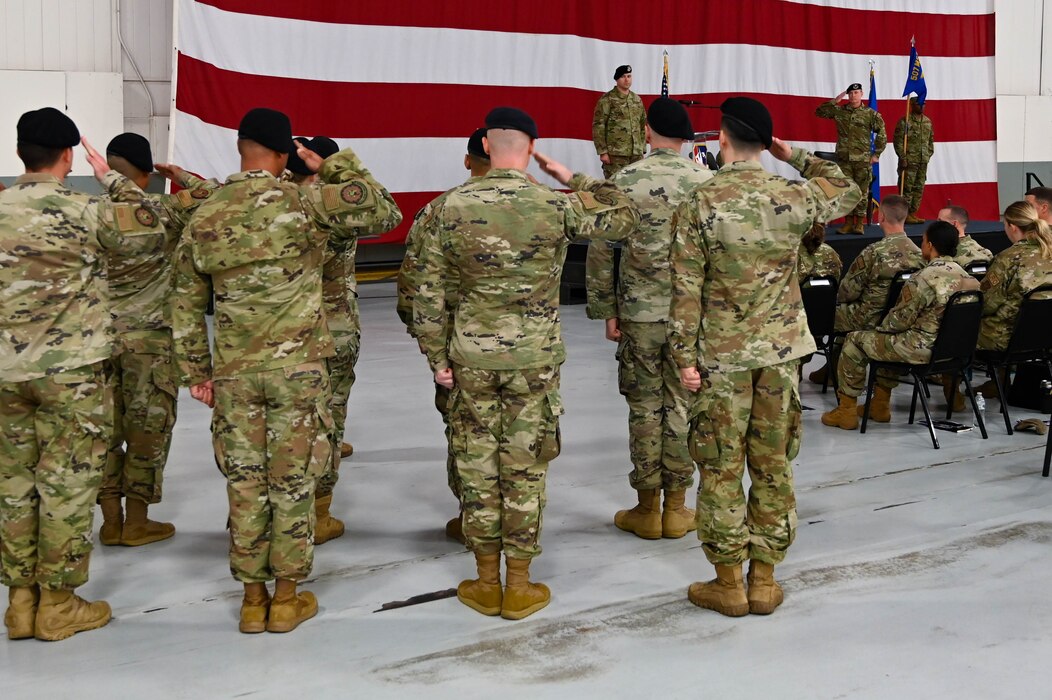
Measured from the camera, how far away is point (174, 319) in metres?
3.33

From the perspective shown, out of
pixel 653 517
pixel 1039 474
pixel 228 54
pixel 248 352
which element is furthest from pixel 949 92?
pixel 248 352

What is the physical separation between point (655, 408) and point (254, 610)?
1.61 meters

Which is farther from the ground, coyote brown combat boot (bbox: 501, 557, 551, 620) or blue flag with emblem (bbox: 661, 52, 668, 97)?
blue flag with emblem (bbox: 661, 52, 668, 97)

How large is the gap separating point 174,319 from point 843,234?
8.17m

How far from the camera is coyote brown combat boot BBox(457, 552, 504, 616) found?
11.3 feet

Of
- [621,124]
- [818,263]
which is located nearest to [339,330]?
[818,263]

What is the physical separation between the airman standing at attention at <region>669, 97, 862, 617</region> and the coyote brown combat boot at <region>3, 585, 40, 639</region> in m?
2.04

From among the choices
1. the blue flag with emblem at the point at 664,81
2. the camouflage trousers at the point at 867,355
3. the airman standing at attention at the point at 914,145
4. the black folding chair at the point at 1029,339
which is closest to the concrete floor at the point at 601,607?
the camouflage trousers at the point at 867,355

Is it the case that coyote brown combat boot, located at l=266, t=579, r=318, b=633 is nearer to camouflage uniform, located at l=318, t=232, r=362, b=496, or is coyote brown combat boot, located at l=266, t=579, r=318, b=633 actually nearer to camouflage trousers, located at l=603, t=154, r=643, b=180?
camouflage uniform, located at l=318, t=232, r=362, b=496

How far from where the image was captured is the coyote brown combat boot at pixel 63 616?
3.26 metres

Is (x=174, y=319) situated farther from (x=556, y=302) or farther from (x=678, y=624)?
(x=678, y=624)

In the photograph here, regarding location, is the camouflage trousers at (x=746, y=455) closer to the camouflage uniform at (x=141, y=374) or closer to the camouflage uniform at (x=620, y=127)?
the camouflage uniform at (x=141, y=374)

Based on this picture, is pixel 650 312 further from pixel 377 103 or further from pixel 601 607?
pixel 377 103

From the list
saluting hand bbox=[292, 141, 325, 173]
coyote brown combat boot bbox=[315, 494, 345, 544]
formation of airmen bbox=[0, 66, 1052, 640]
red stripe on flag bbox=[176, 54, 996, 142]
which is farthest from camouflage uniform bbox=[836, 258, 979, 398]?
red stripe on flag bbox=[176, 54, 996, 142]
